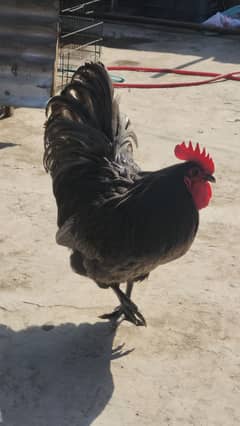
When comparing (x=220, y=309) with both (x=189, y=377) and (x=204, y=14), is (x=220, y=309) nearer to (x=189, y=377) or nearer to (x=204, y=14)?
(x=189, y=377)

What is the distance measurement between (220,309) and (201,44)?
26.4 feet

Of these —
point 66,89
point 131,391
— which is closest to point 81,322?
point 131,391

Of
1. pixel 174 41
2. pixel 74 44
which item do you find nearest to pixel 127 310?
pixel 74 44

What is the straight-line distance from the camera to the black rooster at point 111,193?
394cm

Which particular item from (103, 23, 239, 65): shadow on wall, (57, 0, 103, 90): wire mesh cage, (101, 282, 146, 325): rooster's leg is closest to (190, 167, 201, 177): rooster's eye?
(101, 282, 146, 325): rooster's leg

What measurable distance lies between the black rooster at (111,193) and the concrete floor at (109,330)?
253 millimetres

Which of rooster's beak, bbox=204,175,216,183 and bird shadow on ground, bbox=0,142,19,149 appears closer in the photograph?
rooster's beak, bbox=204,175,216,183

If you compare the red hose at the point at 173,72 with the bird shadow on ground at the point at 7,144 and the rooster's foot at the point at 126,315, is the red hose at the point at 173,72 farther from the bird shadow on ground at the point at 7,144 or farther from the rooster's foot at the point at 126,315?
the rooster's foot at the point at 126,315

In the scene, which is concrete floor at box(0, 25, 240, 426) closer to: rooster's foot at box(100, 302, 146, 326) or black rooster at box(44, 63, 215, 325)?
rooster's foot at box(100, 302, 146, 326)

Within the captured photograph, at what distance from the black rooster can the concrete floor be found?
0.25 m

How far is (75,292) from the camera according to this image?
485cm

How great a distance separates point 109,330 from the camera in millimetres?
4543

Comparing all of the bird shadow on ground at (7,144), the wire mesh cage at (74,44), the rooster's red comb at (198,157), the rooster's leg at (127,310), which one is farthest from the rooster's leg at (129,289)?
the wire mesh cage at (74,44)

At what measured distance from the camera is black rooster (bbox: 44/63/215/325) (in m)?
3.94
